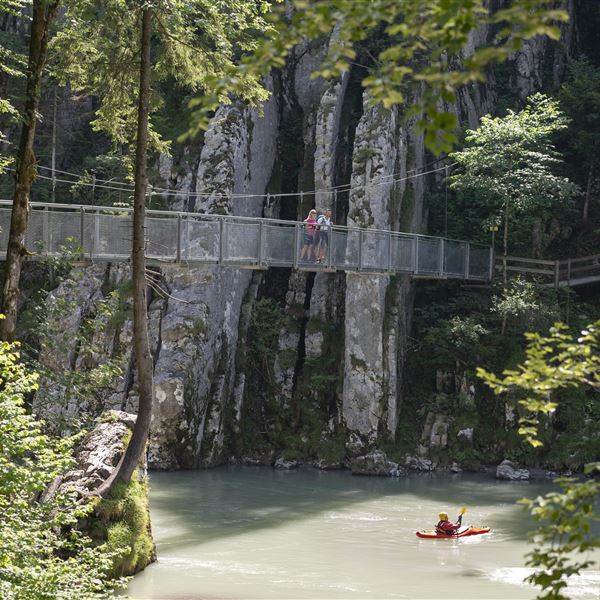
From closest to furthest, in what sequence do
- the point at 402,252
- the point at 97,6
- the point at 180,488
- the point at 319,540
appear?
the point at 97,6 < the point at 319,540 < the point at 180,488 < the point at 402,252

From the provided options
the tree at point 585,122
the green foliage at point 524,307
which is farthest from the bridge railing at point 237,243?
the tree at point 585,122

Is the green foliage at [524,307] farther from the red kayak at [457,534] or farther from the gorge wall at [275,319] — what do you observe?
the red kayak at [457,534]

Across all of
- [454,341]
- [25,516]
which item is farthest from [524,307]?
A: [25,516]

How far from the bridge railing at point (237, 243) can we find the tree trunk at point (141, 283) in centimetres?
72

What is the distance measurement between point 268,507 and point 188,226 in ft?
15.1

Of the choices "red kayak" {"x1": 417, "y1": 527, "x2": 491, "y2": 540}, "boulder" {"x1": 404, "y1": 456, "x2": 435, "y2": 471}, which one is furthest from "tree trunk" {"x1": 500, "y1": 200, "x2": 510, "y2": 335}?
"red kayak" {"x1": 417, "y1": 527, "x2": 491, "y2": 540}

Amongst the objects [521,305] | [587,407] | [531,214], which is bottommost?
[587,407]

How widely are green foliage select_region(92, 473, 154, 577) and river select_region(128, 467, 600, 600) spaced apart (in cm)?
22

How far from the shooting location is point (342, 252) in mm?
19391

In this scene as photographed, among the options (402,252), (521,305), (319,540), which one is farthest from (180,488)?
(521,305)

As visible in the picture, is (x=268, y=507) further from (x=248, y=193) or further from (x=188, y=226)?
(x=248, y=193)

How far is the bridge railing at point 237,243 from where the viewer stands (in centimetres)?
1469

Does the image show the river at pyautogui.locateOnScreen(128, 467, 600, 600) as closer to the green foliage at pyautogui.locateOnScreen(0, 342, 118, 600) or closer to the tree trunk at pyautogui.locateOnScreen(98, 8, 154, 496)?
the tree trunk at pyautogui.locateOnScreen(98, 8, 154, 496)

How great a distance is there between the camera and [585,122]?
24172mm
